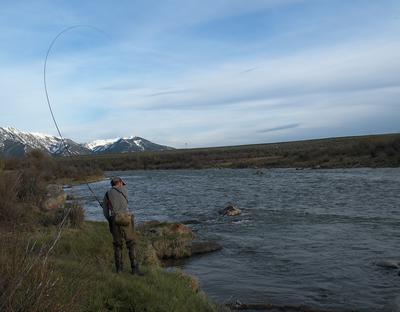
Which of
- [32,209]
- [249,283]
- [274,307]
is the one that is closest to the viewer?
[274,307]

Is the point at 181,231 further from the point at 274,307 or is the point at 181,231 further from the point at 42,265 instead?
the point at 42,265

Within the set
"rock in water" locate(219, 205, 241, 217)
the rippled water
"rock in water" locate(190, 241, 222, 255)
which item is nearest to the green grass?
the rippled water

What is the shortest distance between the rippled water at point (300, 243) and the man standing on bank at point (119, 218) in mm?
2952

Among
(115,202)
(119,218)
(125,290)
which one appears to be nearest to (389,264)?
(119,218)

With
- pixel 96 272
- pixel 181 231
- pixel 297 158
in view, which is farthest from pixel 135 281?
pixel 297 158

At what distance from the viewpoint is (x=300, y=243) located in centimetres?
1764

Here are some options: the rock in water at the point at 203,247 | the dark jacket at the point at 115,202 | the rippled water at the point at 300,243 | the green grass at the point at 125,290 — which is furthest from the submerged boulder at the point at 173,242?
the dark jacket at the point at 115,202

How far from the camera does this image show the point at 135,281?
8664 millimetres

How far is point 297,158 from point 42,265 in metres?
67.3

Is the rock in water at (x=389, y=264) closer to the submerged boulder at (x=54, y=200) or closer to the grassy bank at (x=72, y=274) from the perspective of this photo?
the grassy bank at (x=72, y=274)

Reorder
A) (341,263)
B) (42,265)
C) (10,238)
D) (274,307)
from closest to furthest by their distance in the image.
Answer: (42,265)
(10,238)
(274,307)
(341,263)

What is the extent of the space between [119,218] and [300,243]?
960 cm

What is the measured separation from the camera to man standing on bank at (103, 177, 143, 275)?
9570 millimetres

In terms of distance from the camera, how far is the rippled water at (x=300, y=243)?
12.1 m
